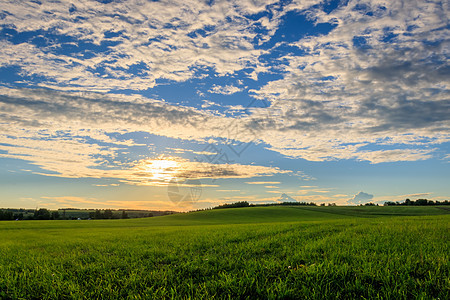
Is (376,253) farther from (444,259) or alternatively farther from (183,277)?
(183,277)

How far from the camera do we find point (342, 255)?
6.35 meters

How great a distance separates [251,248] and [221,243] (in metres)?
1.79

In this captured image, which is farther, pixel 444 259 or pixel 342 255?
pixel 342 255

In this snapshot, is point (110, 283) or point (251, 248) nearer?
point (110, 283)

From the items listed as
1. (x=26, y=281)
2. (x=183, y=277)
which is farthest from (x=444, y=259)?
(x=26, y=281)

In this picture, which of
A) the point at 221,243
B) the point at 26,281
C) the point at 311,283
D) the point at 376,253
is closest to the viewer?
the point at 311,283

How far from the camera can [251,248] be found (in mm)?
7969

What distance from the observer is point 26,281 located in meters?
6.02

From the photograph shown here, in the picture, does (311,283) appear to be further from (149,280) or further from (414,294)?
(149,280)

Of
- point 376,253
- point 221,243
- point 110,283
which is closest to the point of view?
point 110,283

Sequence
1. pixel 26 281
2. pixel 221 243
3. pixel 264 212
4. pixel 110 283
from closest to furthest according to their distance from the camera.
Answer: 1. pixel 110 283
2. pixel 26 281
3. pixel 221 243
4. pixel 264 212

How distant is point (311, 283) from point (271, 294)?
2.78 feet

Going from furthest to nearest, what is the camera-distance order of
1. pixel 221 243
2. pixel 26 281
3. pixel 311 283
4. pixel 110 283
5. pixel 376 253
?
pixel 221 243 → pixel 376 253 → pixel 26 281 → pixel 110 283 → pixel 311 283

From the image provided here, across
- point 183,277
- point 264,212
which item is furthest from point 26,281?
point 264,212
